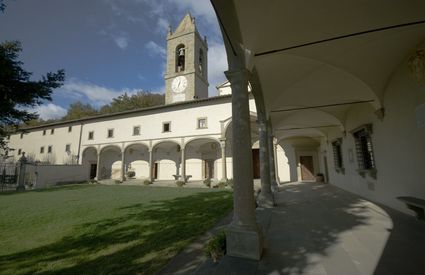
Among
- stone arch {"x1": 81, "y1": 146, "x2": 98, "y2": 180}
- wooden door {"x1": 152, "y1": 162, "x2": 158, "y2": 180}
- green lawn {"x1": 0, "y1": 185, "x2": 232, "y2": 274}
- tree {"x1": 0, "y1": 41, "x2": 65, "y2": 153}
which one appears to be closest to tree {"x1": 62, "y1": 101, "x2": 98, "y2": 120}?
stone arch {"x1": 81, "y1": 146, "x2": 98, "y2": 180}

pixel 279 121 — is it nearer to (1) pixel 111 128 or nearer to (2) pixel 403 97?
(2) pixel 403 97

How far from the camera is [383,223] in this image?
4.81 metres

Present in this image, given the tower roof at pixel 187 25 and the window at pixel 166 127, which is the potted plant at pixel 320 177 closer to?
Answer: the window at pixel 166 127

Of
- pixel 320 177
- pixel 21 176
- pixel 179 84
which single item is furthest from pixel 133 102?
pixel 320 177

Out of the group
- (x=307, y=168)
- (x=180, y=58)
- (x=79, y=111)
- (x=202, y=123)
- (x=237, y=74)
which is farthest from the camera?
(x=79, y=111)

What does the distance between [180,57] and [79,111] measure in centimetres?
2125

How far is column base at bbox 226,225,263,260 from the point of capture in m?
3.09

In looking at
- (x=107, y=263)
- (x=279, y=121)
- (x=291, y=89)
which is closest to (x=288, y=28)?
(x=291, y=89)

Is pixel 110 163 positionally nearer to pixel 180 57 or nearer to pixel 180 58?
pixel 180 58

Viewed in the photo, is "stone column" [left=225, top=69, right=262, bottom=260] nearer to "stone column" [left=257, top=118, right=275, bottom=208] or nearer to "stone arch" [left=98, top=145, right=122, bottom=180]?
"stone column" [left=257, top=118, right=275, bottom=208]

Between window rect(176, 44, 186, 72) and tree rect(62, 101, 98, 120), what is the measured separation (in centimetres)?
1801

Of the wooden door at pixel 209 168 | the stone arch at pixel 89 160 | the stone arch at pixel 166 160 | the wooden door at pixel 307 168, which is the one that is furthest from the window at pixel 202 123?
the stone arch at pixel 89 160

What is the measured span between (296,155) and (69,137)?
26252 mm

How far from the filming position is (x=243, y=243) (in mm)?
3143
